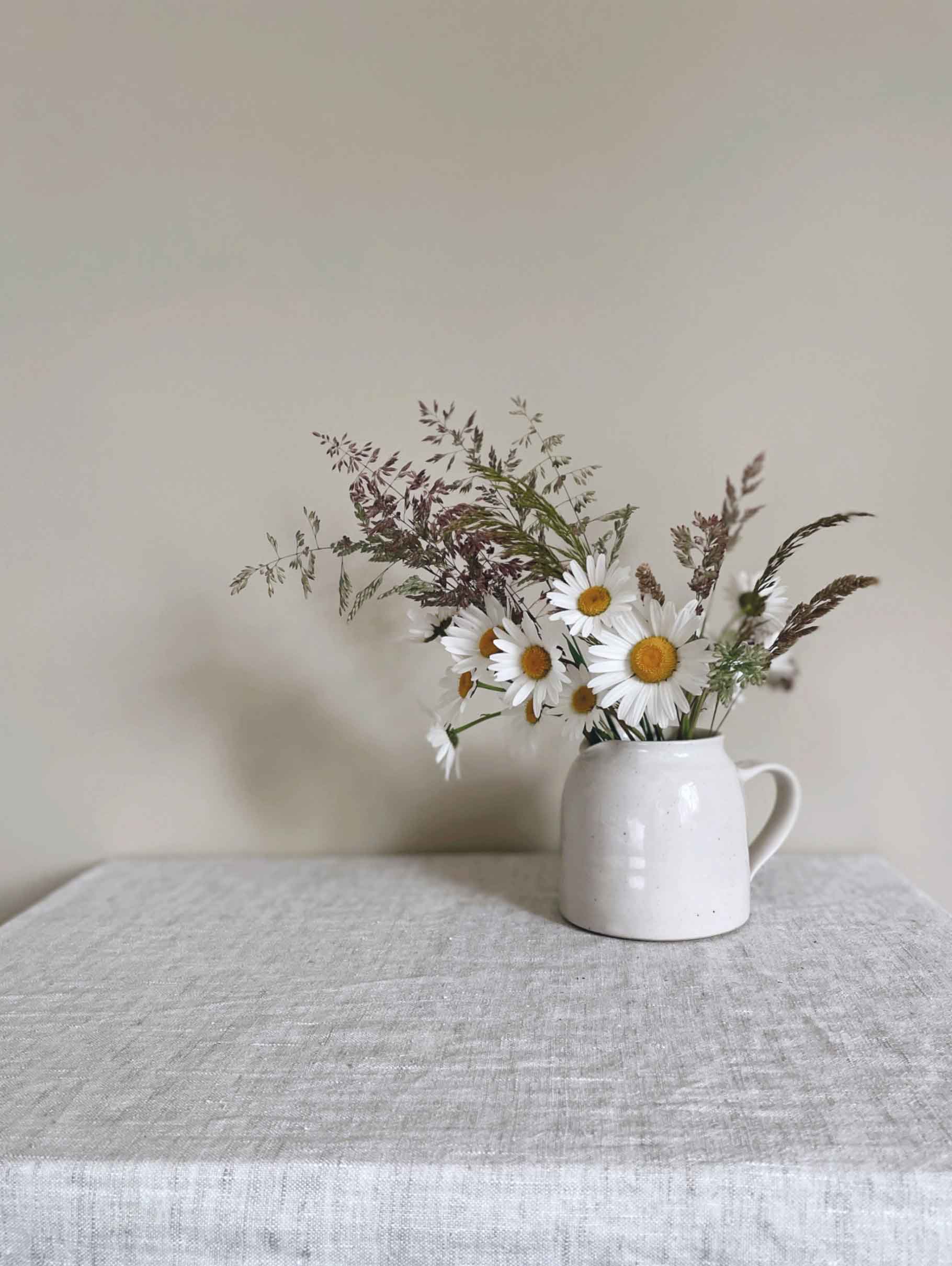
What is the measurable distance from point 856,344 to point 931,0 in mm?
343

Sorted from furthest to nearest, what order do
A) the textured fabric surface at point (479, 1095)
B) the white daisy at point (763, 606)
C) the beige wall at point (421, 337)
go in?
the beige wall at point (421, 337) → the white daisy at point (763, 606) → the textured fabric surface at point (479, 1095)

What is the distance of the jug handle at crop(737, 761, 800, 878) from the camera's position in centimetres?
88

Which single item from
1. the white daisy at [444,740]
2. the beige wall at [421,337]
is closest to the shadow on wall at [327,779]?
the beige wall at [421,337]

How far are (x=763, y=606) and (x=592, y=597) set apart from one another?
0.13 metres

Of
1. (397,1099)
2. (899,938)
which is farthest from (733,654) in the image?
(397,1099)

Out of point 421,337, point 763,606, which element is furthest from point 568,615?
point 421,337

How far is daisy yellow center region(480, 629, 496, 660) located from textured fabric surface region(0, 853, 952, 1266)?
24 cm

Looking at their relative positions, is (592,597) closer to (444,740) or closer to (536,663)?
(536,663)

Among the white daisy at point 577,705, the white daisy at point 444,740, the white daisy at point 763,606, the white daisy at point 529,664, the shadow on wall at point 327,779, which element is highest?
the white daisy at point 763,606

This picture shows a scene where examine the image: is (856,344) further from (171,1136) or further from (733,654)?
(171,1136)

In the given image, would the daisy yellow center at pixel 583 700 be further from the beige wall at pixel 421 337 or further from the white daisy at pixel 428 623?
the beige wall at pixel 421 337

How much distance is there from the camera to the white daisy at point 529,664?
772 millimetres

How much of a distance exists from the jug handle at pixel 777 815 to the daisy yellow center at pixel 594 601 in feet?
0.73

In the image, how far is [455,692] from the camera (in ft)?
2.80
